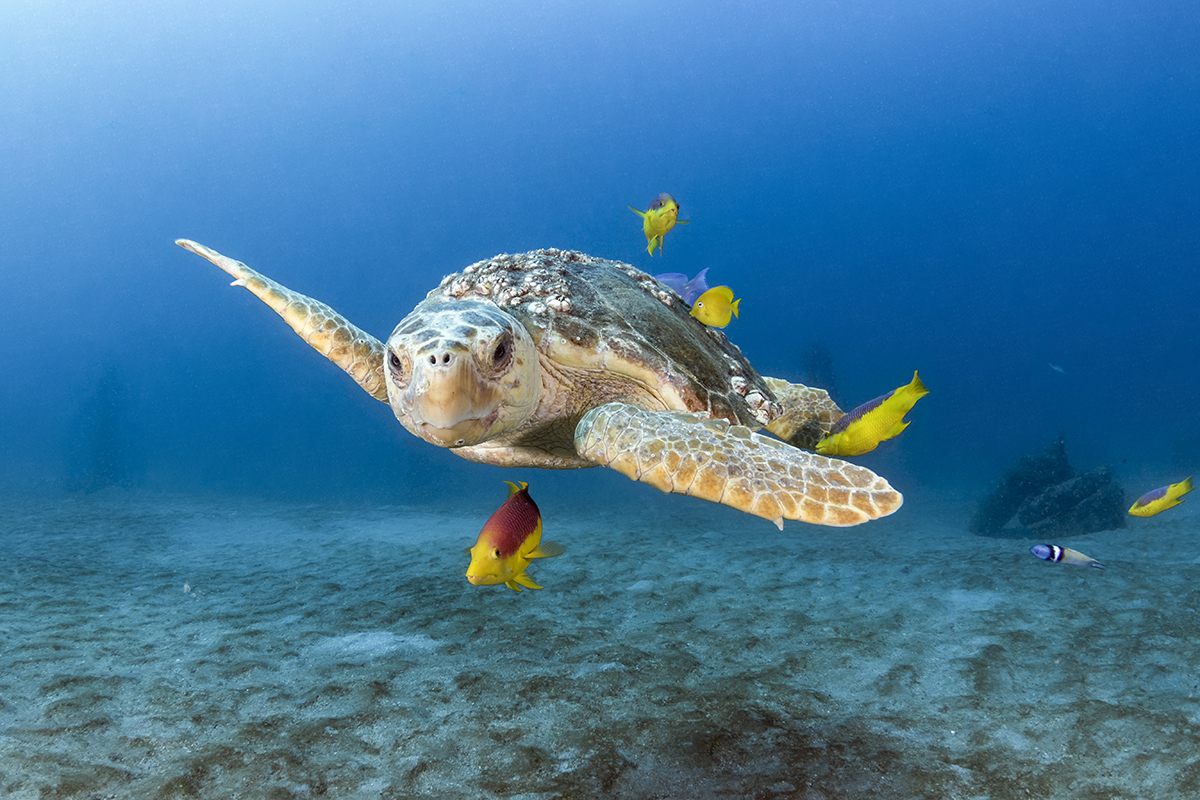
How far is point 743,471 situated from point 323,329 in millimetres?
2959

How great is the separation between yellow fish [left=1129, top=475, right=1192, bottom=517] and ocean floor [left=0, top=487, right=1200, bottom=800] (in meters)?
0.79

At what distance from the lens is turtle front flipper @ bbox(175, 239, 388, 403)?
11.9 feet

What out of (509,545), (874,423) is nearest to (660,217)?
(874,423)

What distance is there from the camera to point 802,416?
4168 millimetres

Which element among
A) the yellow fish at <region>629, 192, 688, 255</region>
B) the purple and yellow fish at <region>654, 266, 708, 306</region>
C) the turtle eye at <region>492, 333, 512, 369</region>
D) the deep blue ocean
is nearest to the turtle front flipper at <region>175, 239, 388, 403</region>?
the turtle eye at <region>492, 333, 512, 369</region>

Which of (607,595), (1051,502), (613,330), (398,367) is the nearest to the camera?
(398,367)

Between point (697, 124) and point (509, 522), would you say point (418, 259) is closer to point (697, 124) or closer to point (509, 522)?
point (697, 124)

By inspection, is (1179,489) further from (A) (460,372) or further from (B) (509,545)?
(A) (460,372)

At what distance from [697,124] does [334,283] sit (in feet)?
181

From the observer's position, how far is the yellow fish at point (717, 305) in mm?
3813

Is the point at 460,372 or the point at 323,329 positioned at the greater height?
the point at 323,329

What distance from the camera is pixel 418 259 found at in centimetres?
7762

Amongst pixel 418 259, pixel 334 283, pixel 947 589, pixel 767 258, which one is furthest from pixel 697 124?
pixel 947 589

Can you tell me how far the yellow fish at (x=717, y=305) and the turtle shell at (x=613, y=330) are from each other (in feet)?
0.75
